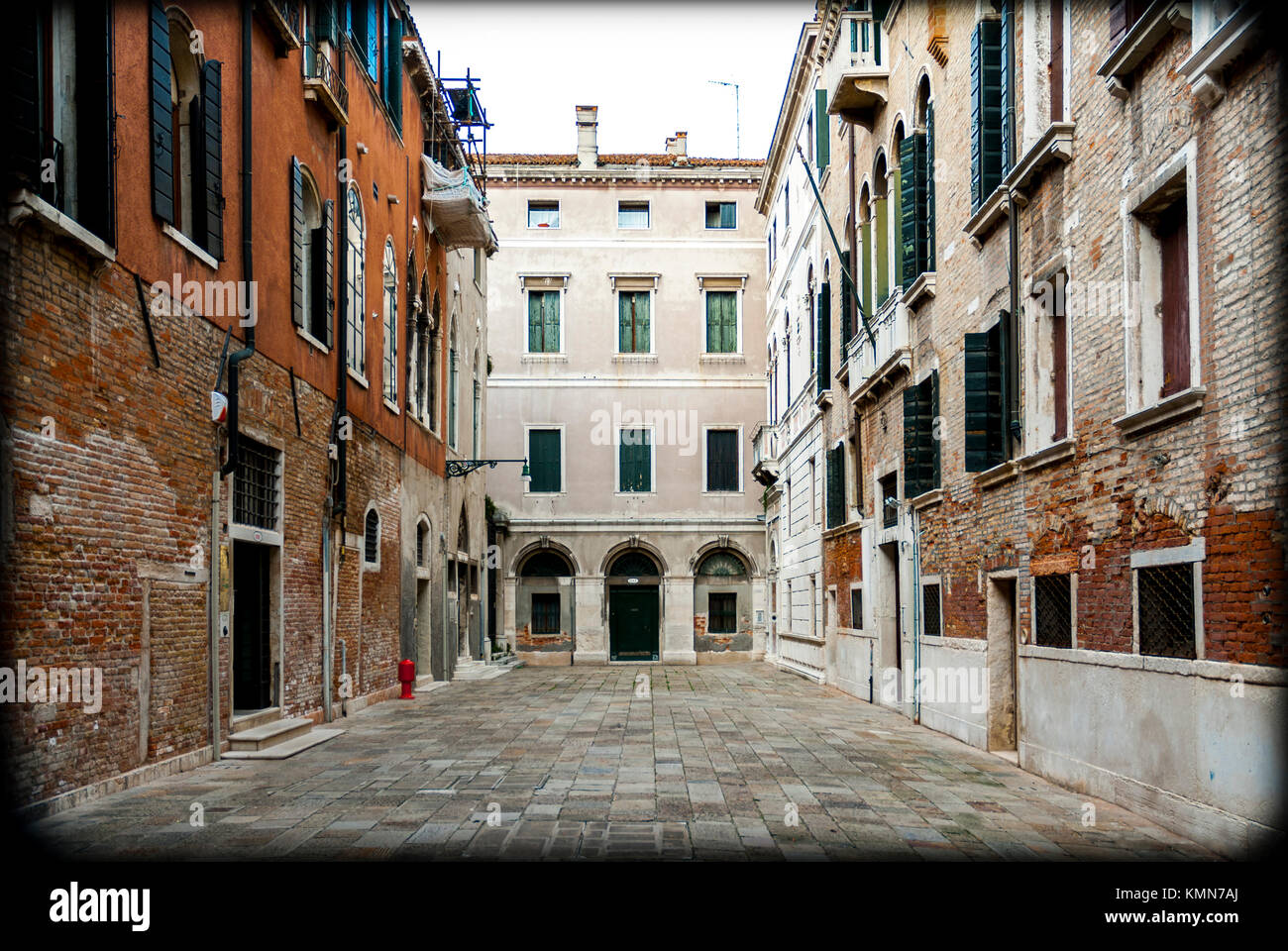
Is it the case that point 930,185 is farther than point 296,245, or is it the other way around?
point 930,185

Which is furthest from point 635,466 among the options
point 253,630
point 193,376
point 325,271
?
point 193,376

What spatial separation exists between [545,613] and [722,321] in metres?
9.58

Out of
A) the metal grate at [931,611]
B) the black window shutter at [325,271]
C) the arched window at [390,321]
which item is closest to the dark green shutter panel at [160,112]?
the black window shutter at [325,271]

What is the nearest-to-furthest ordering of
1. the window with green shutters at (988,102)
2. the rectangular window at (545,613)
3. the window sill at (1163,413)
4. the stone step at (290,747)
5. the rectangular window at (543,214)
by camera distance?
the window sill at (1163,413) → the stone step at (290,747) → the window with green shutters at (988,102) → the rectangular window at (545,613) → the rectangular window at (543,214)

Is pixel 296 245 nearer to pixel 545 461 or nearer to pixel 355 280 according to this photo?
pixel 355 280

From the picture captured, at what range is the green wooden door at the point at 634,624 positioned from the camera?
106ft

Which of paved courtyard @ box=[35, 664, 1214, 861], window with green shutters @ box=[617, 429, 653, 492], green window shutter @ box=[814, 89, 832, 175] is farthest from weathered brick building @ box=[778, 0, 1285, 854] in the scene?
window with green shutters @ box=[617, 429, 653, 492]

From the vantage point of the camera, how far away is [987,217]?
1145 cm

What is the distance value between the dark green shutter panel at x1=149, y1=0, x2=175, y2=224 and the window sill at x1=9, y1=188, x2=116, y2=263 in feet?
3.81

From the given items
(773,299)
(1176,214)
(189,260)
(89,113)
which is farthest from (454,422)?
(1176,214)

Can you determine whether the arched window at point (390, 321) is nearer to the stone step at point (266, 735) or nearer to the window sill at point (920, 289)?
the stone step at point (266, 735)

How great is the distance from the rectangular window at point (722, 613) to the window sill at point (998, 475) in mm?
20396
